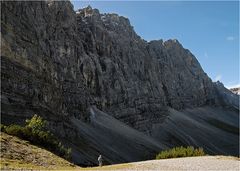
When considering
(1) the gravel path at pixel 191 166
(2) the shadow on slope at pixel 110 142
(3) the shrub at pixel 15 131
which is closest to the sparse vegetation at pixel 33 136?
(3) the shrub at pixel 15 131

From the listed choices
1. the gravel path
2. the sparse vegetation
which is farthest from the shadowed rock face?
the gravel path

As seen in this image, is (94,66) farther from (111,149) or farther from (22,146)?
(22,146)

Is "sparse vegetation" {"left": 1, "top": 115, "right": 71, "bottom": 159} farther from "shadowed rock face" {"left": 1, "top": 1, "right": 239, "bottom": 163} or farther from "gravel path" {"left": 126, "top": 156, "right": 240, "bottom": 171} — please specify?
"shadowed rock face" {"left": 1, "top": 1, "right": 239, "bottom": 163}

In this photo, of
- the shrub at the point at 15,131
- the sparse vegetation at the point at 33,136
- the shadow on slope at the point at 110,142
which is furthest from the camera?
the shadow on slope at the point at 110,142

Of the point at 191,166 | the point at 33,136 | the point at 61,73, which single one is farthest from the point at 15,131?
the point at 61,73

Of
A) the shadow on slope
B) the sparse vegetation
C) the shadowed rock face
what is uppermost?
the shadowed rock face

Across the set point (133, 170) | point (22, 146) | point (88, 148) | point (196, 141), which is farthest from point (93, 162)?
point (196, 141)

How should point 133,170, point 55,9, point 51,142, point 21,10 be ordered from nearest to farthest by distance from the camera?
point 133,170 → point 51,142 → point 21,10 → point 55,9

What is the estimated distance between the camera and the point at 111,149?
393 ft

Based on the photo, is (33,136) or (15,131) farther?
(33,136)

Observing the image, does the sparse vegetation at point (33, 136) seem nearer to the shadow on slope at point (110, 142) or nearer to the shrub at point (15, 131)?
the shrub at point (15, 131)

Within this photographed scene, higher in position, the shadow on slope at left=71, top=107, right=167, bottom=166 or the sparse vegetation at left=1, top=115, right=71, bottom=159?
the sparse vegetation at left=1, top=115, right=71, bottom=159

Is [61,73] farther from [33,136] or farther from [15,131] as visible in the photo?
[15,131]

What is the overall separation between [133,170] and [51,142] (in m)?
26.0
